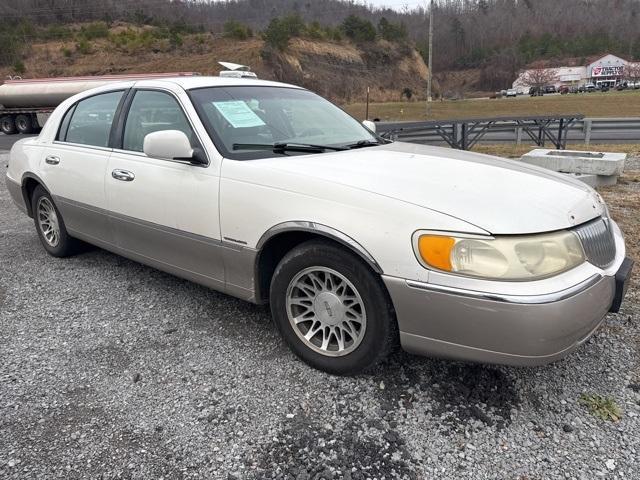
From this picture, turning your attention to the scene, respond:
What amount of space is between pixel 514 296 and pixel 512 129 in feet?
44.8

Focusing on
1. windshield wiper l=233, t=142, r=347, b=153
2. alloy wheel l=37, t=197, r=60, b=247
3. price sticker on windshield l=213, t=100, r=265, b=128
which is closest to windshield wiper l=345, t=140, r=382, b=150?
windshield wiper l=233, t=142, r=347, b=153

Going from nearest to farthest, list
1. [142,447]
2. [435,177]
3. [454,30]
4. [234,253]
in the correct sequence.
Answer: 1. [142,447]
2. [435,177]
3. [234,253]
4. [454,30]

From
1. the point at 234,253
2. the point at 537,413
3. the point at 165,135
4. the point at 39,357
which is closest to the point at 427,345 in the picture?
the point at 537,413

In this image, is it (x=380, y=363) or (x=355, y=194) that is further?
(x=380, y=363)

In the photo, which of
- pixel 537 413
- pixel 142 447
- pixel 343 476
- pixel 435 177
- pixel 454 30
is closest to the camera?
pixel 343 476

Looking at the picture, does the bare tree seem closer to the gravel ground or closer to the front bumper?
the gravel ground

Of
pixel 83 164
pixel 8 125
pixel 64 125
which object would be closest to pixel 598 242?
pixel 83 164

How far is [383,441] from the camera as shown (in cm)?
230

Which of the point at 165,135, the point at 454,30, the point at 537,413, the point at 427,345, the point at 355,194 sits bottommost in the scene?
the point at 537,413

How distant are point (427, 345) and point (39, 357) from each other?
2322 millimetres

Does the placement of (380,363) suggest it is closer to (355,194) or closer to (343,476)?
(343,476)

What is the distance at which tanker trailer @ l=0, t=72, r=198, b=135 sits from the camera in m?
21.8

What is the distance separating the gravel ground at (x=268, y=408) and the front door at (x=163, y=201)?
0.48 meters

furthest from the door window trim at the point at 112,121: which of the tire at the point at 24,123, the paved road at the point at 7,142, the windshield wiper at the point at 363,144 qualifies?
the tire at the point at 24,123
